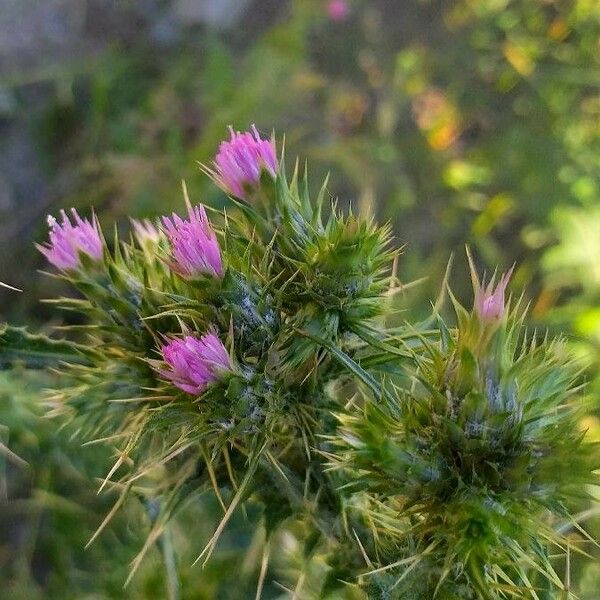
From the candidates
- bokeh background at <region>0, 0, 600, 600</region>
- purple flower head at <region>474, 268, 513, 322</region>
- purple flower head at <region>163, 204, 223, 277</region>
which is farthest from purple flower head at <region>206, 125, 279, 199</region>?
bokeh background at <region>0, 0, 600, 600</region>

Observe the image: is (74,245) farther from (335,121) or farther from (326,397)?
(335,121)

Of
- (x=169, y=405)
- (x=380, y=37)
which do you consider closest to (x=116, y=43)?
(x=380, y=37)

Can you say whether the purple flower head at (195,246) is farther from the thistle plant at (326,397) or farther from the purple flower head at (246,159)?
the purple flower head at (246,159)

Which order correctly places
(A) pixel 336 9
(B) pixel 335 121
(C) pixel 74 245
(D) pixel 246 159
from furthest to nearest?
(B) pixel 335 121
(A) pixel 336 9
(C) pixel 74 245
(D) pixel 246 159

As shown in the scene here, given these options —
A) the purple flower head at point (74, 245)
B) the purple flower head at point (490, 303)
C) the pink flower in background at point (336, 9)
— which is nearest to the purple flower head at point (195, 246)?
the purple flower head at point (74, 245)

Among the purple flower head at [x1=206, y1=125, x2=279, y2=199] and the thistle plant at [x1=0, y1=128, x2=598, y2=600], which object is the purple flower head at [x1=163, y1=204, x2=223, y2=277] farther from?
the purple flower head at [x1=206, y1=125, x2=279, y2=199]

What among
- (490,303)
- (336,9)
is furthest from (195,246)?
(336,9)
